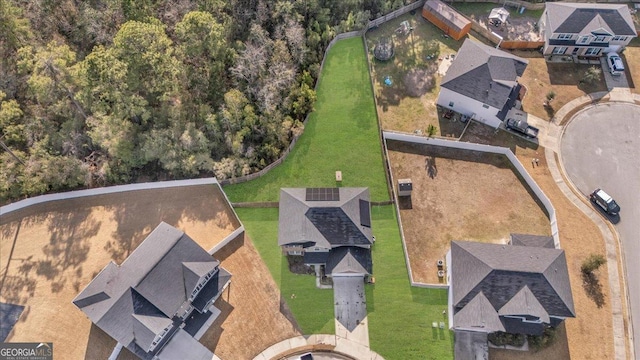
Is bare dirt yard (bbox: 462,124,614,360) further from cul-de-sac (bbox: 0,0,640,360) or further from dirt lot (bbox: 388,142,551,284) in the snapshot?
dirt lot (bbox: 388,142,551,284)

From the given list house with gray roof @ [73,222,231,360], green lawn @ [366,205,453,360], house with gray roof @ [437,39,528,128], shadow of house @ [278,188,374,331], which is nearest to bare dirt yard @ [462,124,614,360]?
house with gray roof @ [437,39,528,128]

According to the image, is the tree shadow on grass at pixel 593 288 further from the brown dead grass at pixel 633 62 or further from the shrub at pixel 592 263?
the brown dead grass at pixel 633 62

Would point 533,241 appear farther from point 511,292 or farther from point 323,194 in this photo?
point 323,194

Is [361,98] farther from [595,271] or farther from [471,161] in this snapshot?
[595,271]

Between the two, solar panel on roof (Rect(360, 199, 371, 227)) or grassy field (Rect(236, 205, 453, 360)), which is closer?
grassy field (Rect(236, 205, 453, 360))

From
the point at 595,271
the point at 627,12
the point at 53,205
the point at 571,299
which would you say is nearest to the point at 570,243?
the point at 595,271

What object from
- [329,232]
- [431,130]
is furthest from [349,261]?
[431,130]
